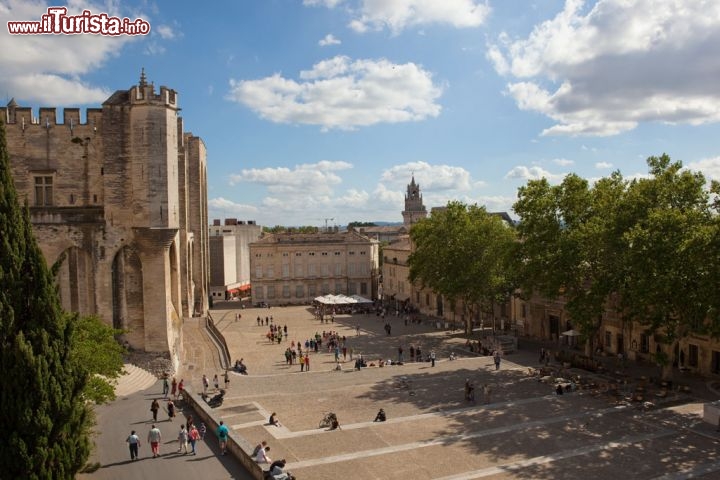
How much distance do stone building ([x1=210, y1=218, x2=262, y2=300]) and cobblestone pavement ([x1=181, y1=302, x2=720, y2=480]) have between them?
3839cm

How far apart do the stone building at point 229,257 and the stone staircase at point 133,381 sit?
44.7 meters

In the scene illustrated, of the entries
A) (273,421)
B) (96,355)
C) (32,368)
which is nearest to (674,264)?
(273,421)

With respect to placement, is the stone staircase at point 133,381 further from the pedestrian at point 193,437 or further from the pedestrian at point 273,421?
the pedestrian at point 193,437

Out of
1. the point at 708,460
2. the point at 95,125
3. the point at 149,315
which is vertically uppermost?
the point at 95,125

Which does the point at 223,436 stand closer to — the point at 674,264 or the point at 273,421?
the point at 273,421

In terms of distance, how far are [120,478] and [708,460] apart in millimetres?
17815

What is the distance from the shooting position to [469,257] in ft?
139

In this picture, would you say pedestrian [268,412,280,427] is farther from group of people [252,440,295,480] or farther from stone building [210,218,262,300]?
stone building [210,218,262,300]

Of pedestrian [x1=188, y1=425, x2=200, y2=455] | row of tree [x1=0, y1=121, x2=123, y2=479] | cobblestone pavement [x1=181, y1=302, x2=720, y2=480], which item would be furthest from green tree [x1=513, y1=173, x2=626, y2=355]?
row of tree [x1=0, y1=121, x2=123, y2=479]

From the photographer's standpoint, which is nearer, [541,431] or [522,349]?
[541,431]

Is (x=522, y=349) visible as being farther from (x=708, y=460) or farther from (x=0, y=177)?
(x=0, y=177)

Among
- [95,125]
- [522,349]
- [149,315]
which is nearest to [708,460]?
[522,349]

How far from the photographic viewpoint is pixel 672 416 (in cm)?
2242

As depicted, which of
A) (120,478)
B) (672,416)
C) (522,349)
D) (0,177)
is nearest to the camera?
(0,177)
